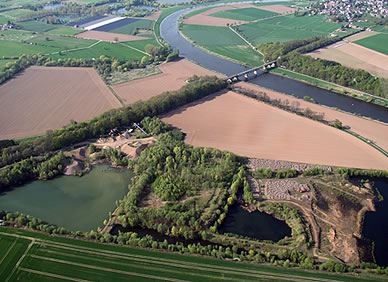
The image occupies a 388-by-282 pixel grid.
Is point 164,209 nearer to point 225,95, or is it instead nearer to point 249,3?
point 225,95

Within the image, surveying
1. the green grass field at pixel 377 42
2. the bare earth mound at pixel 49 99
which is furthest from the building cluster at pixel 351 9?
the bare earth mound at pixel 49 99

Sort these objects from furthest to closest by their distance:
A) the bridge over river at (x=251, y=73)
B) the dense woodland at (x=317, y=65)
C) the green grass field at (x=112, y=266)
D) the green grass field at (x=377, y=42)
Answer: the green grass field at (x=377, y=42)
the bridge over river at (x=251, y=73)
the dense woodland at (x=317, y=65)
the green grass field at (x=112, y=266)

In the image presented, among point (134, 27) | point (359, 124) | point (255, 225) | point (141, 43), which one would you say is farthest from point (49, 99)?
point (359, 124)

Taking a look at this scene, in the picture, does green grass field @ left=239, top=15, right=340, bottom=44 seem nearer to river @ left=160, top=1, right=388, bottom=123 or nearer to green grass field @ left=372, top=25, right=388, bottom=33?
green grass field @ left=372, top=25, right=388, bottom=33

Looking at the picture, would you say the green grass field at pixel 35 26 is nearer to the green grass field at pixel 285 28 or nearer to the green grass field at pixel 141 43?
the green grass field at pixel 141 43

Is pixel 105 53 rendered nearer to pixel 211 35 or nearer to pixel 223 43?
pixel 223 43

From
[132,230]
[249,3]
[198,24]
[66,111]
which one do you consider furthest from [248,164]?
[249,3]
